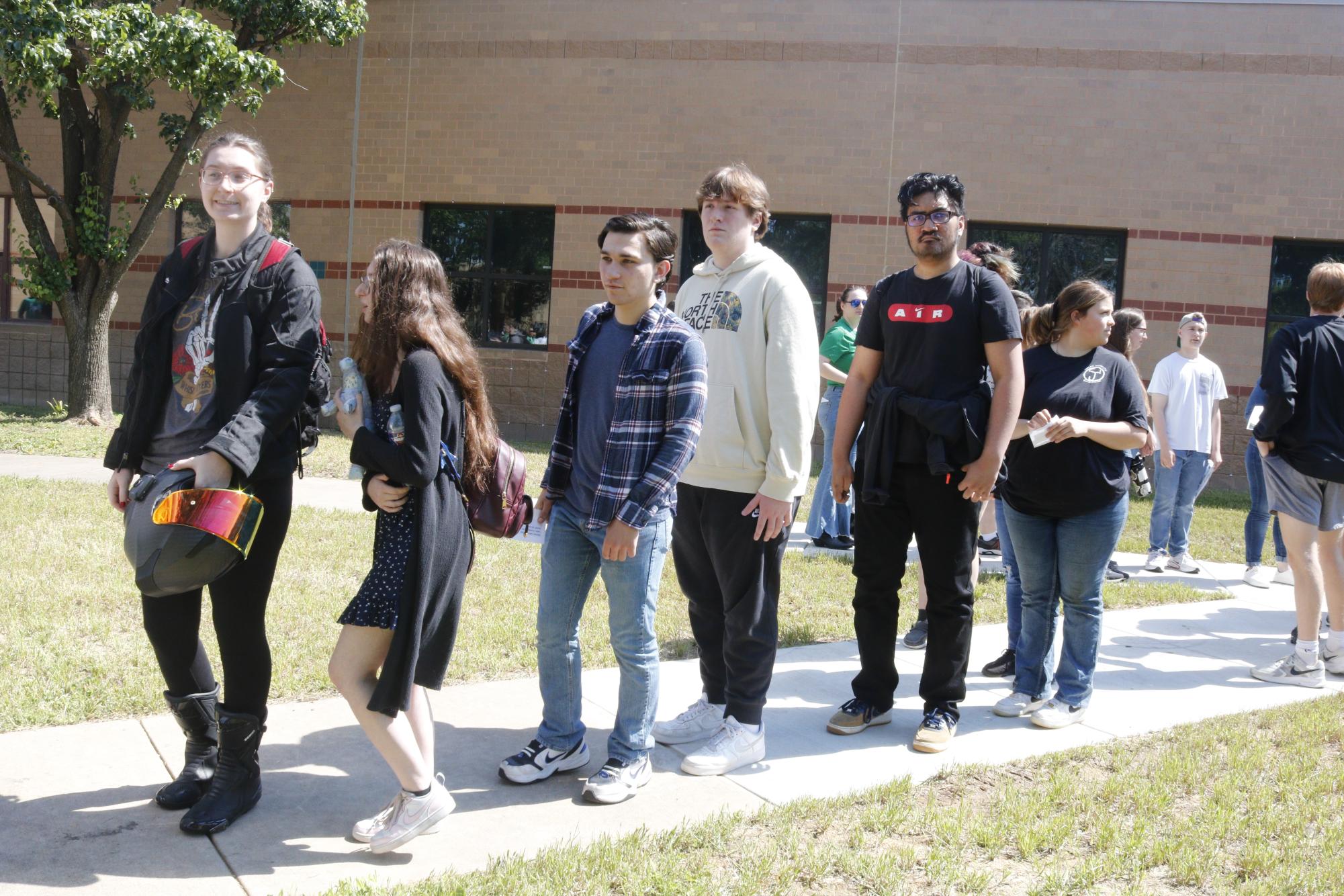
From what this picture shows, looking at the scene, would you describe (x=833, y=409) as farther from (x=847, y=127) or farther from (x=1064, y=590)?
(x=847, y=127)

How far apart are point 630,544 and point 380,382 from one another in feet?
3.19

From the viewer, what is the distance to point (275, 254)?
11.5 feet

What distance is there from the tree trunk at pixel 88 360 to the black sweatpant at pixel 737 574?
38.7 ft

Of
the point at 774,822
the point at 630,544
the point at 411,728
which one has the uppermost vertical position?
the point at 630,544

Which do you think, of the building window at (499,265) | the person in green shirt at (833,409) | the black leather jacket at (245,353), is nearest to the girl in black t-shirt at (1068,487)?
the black leather jacket at (245,353)

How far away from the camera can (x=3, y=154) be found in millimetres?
12922

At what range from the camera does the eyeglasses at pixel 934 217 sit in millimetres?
4340

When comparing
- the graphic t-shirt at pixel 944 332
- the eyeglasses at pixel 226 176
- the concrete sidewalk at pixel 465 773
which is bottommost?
the concrete sidewalk at pixel 465 773

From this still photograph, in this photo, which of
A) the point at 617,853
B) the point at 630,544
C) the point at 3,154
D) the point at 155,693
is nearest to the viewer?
the point at 617,853

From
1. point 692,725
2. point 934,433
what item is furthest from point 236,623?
point 934,433

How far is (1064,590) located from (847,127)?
1101cm

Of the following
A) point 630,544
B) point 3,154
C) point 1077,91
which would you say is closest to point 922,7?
point 1077,91

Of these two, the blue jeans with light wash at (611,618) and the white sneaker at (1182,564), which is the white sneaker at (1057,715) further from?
the white sneaker at (1182,564)

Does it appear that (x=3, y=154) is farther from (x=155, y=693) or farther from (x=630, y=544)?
(x=630, y=544)
